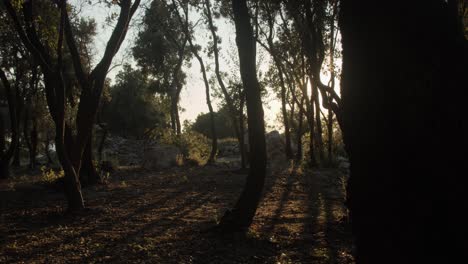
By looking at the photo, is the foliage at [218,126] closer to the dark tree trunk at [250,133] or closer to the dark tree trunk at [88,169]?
the dark tree trunk at [88,169]

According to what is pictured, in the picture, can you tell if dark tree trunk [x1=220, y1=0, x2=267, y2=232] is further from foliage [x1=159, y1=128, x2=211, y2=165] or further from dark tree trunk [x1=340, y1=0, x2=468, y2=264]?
foliage [x1=159, y1=128, x2=211, y2=165]

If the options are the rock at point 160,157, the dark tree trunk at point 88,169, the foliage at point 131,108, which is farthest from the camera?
the foliage at point 131,108

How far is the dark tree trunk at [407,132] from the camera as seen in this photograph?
2.04 m

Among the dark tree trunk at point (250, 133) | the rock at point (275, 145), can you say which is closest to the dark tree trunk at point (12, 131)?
the dark tree trunk at point (250, 133)

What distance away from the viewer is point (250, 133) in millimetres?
7496

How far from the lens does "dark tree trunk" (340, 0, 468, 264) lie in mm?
2041

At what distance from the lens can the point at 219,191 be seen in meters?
13.7

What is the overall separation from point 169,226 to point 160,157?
15740 mm

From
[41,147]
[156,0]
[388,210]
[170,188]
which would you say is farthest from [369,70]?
[41,147]

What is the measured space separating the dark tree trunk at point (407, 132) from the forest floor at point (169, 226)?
151 inches

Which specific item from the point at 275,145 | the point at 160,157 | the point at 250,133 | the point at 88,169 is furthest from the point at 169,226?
the point at 275,145

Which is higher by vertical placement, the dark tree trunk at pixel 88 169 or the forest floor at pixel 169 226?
the dark tree trunk at pixel 88 169

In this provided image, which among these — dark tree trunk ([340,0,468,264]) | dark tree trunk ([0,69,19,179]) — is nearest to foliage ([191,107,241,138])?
dark tree trunk ([0,69,19,179])

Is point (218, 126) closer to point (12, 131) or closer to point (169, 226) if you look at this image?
point (12, 131)
